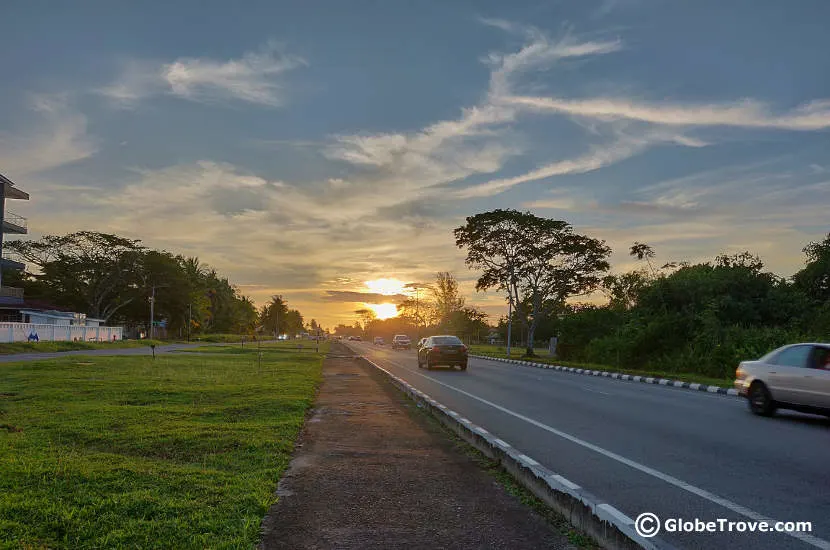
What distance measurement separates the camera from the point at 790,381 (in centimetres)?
1195

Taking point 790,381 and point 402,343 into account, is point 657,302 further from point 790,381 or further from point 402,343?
point 402,343

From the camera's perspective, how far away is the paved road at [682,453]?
553cm

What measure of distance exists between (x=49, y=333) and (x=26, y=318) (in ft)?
61.1

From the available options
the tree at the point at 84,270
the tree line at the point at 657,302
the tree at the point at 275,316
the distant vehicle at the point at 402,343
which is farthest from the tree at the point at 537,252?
the tree at the point at 275,316

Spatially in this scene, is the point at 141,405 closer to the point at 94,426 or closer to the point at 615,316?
the point at 94,426

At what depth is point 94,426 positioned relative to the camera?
955 cm

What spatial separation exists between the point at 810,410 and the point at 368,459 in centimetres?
873

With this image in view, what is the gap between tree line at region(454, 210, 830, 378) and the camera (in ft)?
87.9

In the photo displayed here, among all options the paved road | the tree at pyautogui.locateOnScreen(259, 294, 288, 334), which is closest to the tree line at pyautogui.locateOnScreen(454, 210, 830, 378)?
the paved road

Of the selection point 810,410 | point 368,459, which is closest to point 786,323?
point 810,410

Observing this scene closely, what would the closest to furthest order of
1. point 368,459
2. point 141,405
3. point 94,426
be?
point 368,459 < point 94,426 < point 141,405

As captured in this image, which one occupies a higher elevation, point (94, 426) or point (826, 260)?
point (826, 260)

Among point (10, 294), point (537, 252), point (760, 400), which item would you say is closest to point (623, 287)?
point (537, 252)

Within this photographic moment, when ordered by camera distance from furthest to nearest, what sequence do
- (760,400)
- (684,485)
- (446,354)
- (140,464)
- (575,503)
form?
(446,354), (760,400), (140,464), (684,485), (575,503)
